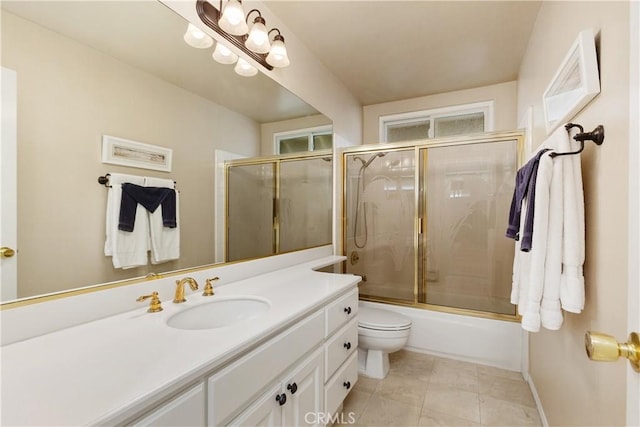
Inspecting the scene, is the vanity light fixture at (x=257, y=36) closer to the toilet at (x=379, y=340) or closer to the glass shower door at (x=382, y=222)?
the glass shower door at (x=382, y=222)

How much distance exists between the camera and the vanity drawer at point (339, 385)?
4.41 ft

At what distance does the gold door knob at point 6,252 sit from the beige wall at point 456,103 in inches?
122

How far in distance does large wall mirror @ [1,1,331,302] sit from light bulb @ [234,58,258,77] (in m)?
0.17

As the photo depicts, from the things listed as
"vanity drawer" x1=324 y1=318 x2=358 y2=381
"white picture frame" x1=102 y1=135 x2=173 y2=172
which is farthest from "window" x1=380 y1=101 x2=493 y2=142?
"white picture frame" x1=102 y1=135 x2=173 y2=172

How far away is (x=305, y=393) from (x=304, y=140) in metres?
1.71

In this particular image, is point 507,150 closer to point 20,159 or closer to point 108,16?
point 108,16

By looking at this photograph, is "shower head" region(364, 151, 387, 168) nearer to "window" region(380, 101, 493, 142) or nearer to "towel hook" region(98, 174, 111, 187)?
"window" region(380, 101, 493, 142)

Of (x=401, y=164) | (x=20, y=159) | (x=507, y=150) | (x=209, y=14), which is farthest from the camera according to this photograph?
(x=401, y=164)

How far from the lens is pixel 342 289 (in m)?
1.46

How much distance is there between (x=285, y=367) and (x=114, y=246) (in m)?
0.79

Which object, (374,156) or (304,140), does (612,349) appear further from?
(374,156)

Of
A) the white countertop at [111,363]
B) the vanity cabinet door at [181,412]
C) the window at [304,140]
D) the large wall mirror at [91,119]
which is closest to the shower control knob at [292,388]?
the white countertop at [111,363]

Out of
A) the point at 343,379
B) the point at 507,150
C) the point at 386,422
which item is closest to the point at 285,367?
the point at 343,379

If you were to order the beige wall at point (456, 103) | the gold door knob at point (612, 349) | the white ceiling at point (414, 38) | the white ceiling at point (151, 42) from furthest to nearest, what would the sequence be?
1. the beige wall at point (456, 103)
2. the white ceiling at point (414, 38)
3. the white ceiling at point (151, 42)
4. the gold door knob at point (612, 349)
